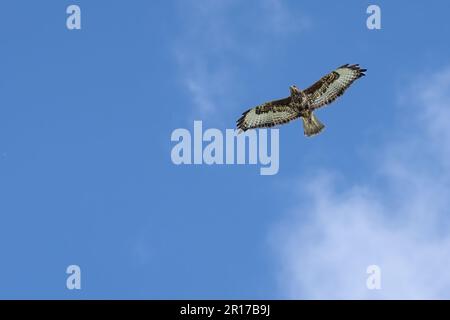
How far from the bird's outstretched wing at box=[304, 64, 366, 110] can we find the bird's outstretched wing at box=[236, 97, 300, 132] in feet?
2.14

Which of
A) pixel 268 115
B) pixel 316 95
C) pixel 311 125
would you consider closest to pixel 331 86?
pixel 316 95

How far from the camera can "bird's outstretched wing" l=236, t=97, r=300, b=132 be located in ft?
101

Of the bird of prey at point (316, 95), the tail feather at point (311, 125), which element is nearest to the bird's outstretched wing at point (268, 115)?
the bird of prey at point (316, 95)

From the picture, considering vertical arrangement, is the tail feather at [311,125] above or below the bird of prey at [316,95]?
below

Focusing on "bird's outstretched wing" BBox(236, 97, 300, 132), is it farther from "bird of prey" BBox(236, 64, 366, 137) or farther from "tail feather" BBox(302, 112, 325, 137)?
"tail feather" BBox(302, 112, 325, 137)

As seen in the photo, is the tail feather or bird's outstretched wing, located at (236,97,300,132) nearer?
the tail feather

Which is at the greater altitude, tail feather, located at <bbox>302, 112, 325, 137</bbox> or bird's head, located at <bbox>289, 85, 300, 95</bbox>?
bird's head, located at <bbox>289, 85, 300, 95</bbox>

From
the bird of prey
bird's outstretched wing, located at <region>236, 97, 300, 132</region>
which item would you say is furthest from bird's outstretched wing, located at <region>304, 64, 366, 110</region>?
bird's outstretched wing, located at <region>236, 97, 300, 132</region>

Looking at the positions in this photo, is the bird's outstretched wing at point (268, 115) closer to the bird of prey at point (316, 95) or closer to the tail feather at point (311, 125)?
the bird of prey at point (316, 95)

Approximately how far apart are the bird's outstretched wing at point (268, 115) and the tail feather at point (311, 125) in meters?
0.41

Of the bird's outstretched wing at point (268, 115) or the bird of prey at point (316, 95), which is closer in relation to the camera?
the bird of prey at point (316, 95)

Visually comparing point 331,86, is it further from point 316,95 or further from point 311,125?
point 311,125

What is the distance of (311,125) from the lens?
30312mm

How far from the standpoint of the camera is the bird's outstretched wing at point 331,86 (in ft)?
99.8
